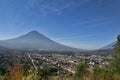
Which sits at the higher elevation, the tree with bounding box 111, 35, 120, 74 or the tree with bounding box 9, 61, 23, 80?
the tree with bounding box 111, 35, 120, 74

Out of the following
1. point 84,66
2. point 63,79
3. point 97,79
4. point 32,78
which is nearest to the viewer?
point 32,78

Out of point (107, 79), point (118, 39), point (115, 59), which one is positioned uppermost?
point (118, 39)

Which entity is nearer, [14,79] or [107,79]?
[14,79]

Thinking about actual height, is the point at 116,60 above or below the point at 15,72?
above

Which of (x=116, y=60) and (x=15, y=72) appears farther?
(x=116, y=60)

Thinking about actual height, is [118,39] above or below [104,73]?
above

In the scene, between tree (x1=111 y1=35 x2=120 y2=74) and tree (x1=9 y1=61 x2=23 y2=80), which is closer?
tree (x1=9 y1=61 x2=23 y2=80)

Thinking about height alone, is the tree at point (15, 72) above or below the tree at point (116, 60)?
below

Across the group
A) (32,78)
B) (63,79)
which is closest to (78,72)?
(63,79)

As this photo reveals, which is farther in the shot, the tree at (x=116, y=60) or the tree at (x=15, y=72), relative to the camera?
the tree at (x=116, y=60)

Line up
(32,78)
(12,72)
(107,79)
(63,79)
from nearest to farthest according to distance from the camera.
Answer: (12,72), (32,78), (63,79), (107,79)

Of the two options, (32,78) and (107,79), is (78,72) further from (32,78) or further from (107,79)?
(32,78)
